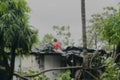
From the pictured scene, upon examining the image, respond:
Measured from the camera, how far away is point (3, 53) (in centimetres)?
954

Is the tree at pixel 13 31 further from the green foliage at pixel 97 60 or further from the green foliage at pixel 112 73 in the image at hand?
the green foliage at pixel 97 60

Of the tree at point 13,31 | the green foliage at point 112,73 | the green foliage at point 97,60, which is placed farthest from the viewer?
the green foliage at point 97,60

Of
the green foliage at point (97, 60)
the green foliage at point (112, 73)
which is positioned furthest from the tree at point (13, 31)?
the green foliage at point (97, 60)

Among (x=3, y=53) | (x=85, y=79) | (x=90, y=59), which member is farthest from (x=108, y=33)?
(x=3, y=53)

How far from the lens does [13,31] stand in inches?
356

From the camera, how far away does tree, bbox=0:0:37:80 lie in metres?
9.00

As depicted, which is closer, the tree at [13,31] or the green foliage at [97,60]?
the tree at [13,31]

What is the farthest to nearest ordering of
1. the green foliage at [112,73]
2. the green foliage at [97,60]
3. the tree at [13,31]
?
the green foliage at [97,60] < the green foliage at [112,73] < the tree at [13,31]

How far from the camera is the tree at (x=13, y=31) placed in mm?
9000

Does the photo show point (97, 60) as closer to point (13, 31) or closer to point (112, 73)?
point (112, 73)

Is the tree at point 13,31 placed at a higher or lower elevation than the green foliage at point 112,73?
higher

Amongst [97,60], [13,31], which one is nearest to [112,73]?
[97,60]

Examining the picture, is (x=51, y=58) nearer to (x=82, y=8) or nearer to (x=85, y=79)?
(x=85, y=79)

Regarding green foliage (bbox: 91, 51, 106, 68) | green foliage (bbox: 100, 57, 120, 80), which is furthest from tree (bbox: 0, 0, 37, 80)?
green foliage (bbox: 91, 51, 106, 68)
